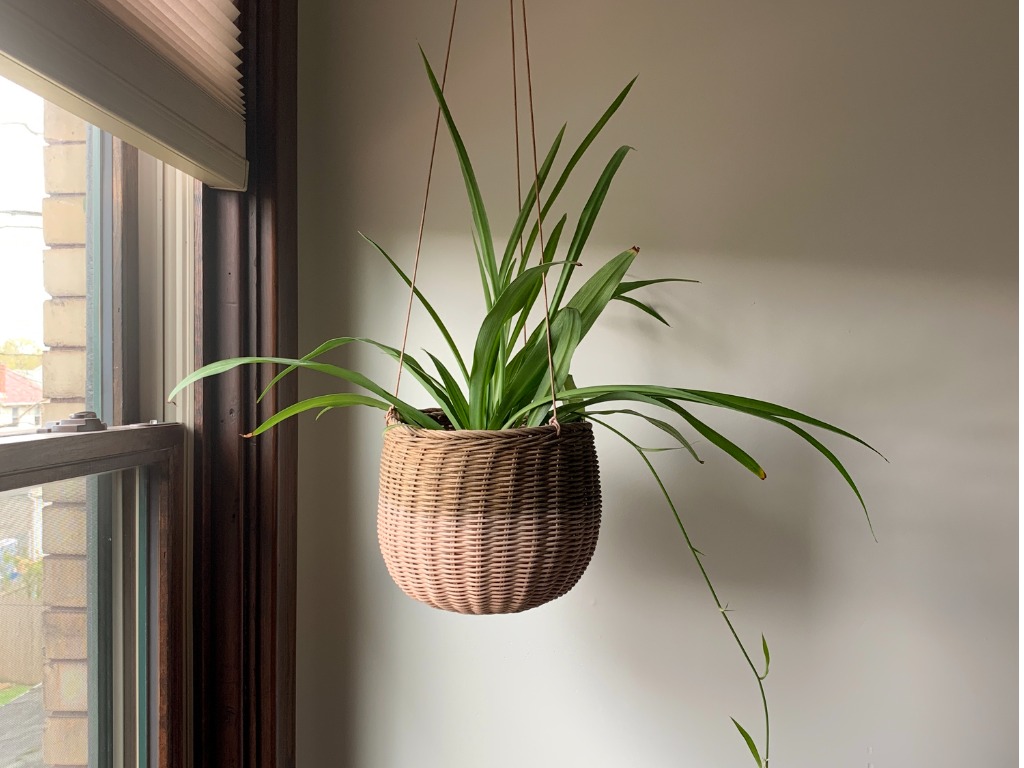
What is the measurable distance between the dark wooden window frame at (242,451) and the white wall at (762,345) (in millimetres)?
179

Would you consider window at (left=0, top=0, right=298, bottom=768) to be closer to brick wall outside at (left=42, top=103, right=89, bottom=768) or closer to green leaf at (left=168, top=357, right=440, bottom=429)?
brick wall outside at (left=42, top=103, right=89, bottom=768)

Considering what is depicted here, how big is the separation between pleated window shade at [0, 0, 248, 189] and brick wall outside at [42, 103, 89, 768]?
10cm

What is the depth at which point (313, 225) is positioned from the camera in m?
1.25

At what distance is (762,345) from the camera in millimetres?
1197

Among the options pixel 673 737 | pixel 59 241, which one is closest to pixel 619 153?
pixel 59 241

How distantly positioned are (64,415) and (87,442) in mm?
61

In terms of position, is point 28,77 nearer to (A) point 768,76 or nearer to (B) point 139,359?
(B) point 139,359

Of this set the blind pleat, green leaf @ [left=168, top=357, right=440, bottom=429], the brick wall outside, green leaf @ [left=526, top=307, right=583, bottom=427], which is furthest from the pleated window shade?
green leaf @ [left=526, top=307, right=583, bottom=427]

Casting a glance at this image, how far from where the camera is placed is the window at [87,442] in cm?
75

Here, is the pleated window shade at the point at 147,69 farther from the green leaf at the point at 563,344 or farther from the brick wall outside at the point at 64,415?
the green leaf at the point at 563,344

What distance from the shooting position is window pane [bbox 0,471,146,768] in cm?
74

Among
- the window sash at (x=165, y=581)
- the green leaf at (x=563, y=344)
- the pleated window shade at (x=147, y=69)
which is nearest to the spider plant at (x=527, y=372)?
the green leaf at (x=563, y=344)

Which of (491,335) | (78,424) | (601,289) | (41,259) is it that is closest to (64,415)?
(78,424)

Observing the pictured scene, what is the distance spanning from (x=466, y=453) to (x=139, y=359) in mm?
497
